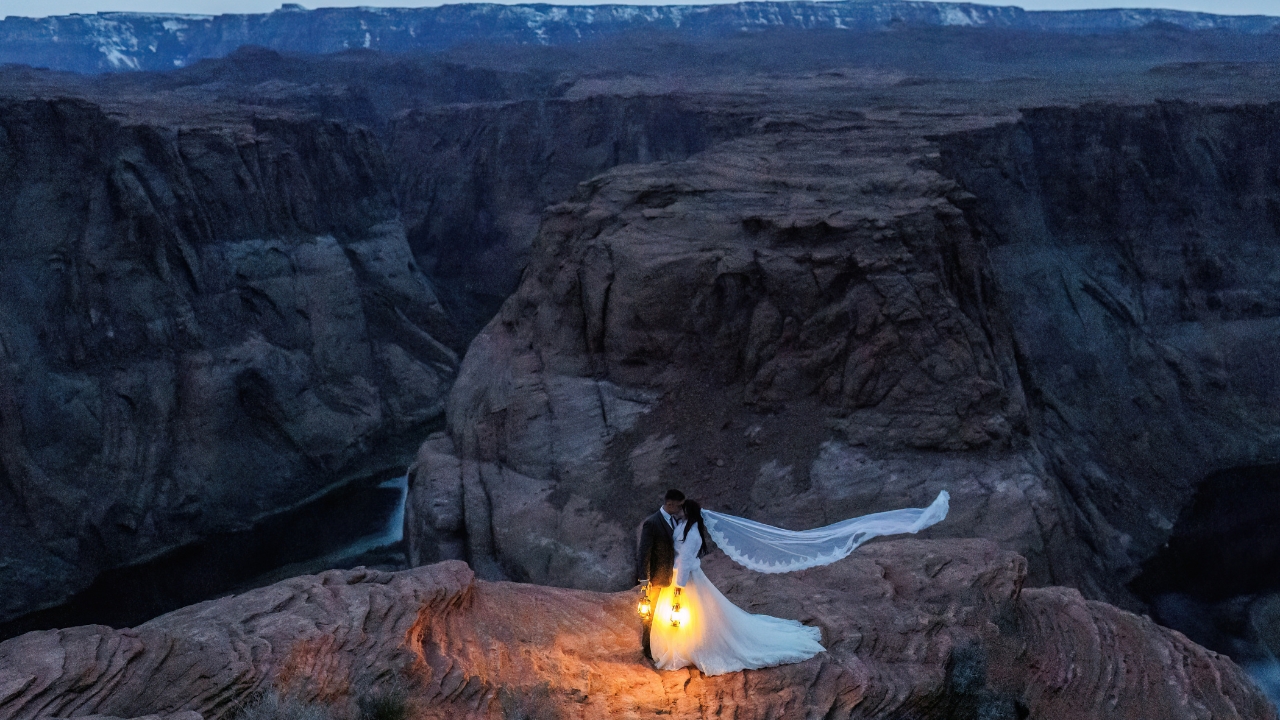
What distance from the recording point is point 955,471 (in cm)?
1934

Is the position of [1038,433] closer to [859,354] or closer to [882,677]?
[859,354]

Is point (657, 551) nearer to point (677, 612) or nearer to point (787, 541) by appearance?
point (677, 612)

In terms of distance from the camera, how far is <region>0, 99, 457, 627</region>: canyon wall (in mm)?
27016

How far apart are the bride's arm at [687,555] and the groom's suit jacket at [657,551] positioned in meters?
0.08

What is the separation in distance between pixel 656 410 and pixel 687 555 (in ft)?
36.7

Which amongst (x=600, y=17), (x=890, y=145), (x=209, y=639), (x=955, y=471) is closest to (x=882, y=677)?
(x=209, y=639)

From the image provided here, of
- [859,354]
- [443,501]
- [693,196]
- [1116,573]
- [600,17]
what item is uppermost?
[600,17]

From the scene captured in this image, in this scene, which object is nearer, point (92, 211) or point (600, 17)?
point (92, 211)

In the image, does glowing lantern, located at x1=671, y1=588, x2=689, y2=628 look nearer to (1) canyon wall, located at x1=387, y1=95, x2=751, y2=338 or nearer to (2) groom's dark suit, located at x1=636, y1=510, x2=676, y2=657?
(2) groom's dark suit, located at x1=636, y1=510, x2=676, y2=657

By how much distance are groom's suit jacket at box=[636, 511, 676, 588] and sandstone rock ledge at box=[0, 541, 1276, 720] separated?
100cm

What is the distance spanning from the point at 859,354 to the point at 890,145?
9829mm

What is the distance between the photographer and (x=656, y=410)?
21766 mm

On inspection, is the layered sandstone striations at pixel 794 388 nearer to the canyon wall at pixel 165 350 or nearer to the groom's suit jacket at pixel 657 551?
the groom's suit jacket at pixel 657 551

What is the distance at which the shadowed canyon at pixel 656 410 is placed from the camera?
11.0 m
